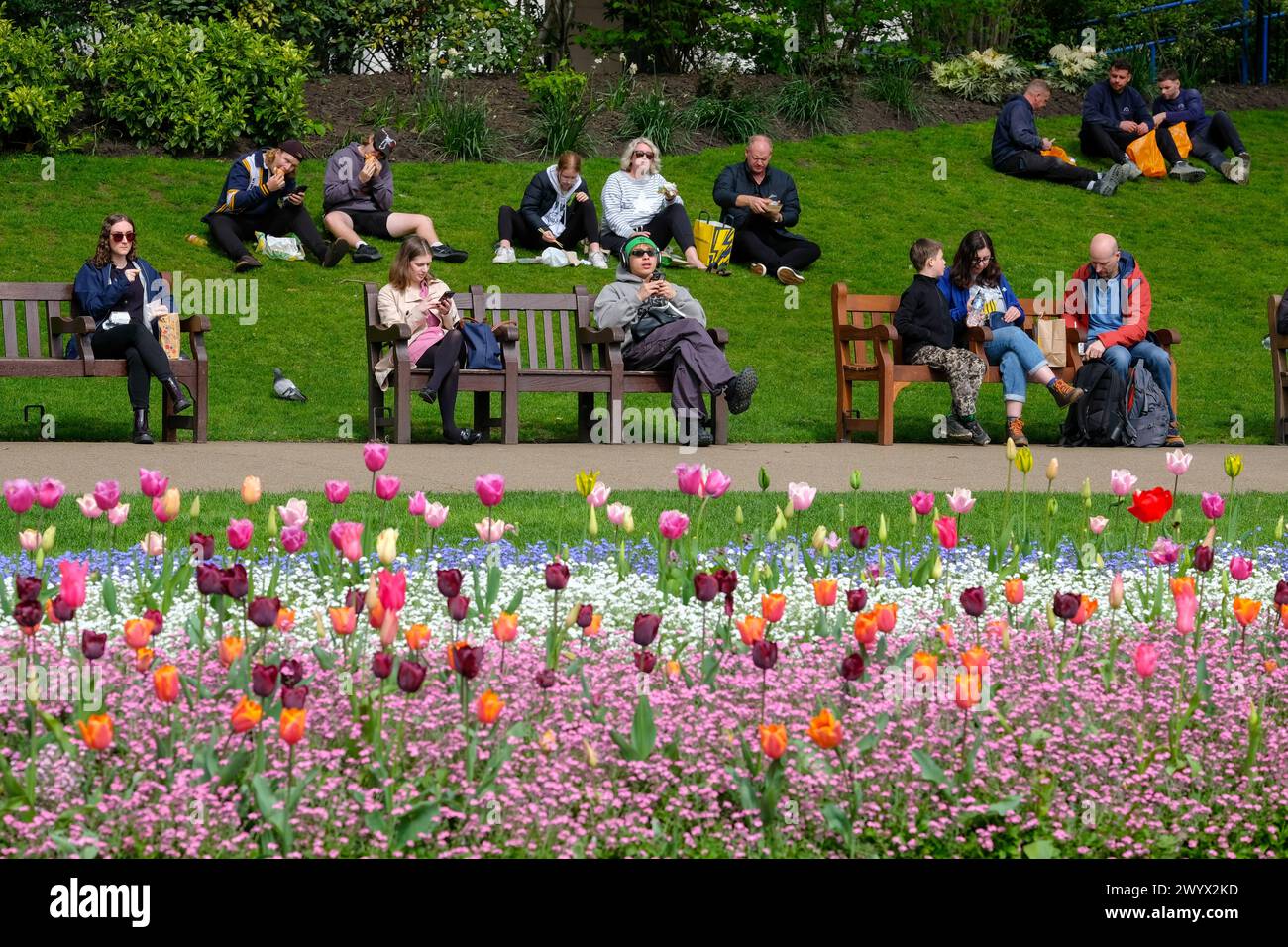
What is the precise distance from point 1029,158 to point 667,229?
647 cm

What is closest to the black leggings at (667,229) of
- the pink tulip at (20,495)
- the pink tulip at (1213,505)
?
the pink tulip at (1213,505)

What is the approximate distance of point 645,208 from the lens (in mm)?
16484

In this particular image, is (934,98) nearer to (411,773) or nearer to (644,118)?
(644,118)

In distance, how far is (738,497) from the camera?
28.5 feet

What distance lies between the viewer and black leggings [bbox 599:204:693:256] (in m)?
16.4

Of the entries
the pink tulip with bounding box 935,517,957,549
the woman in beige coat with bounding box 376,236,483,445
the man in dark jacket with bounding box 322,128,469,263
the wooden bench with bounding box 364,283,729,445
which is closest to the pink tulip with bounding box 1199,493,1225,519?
the pink tulip with bounding box 935,517,957,549

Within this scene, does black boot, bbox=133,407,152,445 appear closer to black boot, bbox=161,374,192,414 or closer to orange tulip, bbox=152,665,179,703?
black boot, bbox=161,374,192,414

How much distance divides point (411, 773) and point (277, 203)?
12957 mm

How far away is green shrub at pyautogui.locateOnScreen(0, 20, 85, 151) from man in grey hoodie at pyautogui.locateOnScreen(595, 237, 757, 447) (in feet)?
28.9

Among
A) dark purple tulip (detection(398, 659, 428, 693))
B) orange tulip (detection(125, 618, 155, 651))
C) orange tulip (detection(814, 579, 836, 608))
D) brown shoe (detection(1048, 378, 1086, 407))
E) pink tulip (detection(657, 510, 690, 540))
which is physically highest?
brown shoe (detection(1048, 378, 1086, 407))

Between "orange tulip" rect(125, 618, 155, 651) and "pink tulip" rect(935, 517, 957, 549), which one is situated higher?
"pink tulip" rect(935, 517, 957, 549)

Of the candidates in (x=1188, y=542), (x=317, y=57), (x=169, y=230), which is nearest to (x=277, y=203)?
(x=169, y=230)

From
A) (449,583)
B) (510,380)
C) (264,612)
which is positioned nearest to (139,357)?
(510,380)

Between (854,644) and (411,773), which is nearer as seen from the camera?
(411,773)
